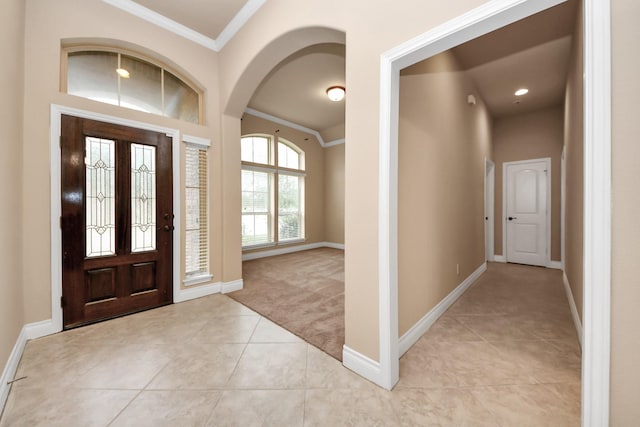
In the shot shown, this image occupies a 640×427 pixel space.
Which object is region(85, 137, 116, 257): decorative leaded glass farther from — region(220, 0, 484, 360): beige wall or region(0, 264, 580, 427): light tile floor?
region(220, 0, 484, 360): beige wall

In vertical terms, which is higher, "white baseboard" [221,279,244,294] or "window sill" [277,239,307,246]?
"window sill" [277,239,307,246]

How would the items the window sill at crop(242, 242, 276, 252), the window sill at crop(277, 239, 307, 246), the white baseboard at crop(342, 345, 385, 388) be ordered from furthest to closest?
the window sill at crop(277, 239, 307, 246) < the window sill at crop(242, 242, 276, 252) < the white baseboard at crop(342, 345, 385, 388)

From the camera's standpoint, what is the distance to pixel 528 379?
5.34ft

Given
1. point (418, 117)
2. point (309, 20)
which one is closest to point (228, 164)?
point (309, 20)

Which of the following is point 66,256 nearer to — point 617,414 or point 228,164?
point 228,164

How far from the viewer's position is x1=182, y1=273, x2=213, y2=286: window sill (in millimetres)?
2951

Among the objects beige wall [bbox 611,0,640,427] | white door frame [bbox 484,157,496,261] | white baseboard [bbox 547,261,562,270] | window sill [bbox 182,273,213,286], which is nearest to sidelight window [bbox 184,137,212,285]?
window sill [bbox 182,273,213,286]

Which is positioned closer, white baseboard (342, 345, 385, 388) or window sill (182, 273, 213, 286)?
white baseboard (342, 345, 385, 388)

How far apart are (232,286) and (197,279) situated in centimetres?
47

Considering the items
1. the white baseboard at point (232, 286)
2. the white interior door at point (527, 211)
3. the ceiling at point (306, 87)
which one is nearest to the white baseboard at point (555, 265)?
the white interior door at point (527, 211)

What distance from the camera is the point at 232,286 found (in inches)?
129

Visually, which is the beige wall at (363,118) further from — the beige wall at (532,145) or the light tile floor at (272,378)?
the beige wall at (532,145)

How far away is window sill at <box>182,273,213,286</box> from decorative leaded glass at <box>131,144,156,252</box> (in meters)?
0.57

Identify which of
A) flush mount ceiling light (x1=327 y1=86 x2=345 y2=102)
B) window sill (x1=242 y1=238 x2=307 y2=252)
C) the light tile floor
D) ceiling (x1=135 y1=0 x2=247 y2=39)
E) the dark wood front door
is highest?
ceiling (x1=135 y1=0 x2=247 y2=39)
